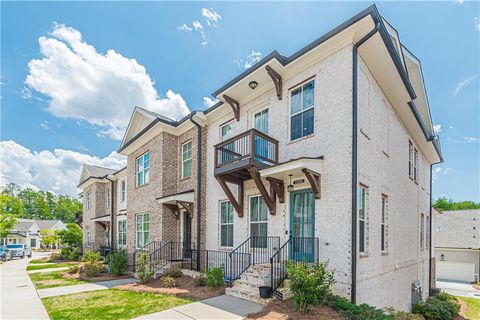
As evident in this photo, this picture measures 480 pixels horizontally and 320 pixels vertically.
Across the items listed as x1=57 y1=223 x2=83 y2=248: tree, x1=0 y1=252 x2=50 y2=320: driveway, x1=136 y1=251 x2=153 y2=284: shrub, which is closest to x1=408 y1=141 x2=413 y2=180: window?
x1=136 y1=251 x2=153 y2=284: shrub

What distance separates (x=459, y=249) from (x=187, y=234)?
1012 inches

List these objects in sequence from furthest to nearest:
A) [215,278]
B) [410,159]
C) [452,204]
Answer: [452,204] → [410,159] → [215,278]

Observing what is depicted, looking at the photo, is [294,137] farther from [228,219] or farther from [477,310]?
[477,310]

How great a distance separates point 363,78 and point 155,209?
35.4 ft

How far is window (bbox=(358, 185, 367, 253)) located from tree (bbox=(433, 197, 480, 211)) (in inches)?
2739

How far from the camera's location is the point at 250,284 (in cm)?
852

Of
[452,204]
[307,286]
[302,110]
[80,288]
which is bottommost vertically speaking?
[452,204]


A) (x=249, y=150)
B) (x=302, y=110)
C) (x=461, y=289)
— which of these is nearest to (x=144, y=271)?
(x=249, y=150)

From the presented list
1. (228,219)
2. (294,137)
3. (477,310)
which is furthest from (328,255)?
(477,310)

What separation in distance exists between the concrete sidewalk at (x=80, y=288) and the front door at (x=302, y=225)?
7403 mm

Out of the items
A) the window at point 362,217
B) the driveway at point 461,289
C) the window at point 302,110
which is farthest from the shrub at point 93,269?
the driveway at point 461,289

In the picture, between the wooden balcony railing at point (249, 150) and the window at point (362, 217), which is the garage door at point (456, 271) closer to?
the window at point (362, 217)

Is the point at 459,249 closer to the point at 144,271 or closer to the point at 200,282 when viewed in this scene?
the point at 200,282

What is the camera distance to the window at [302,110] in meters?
9.14
